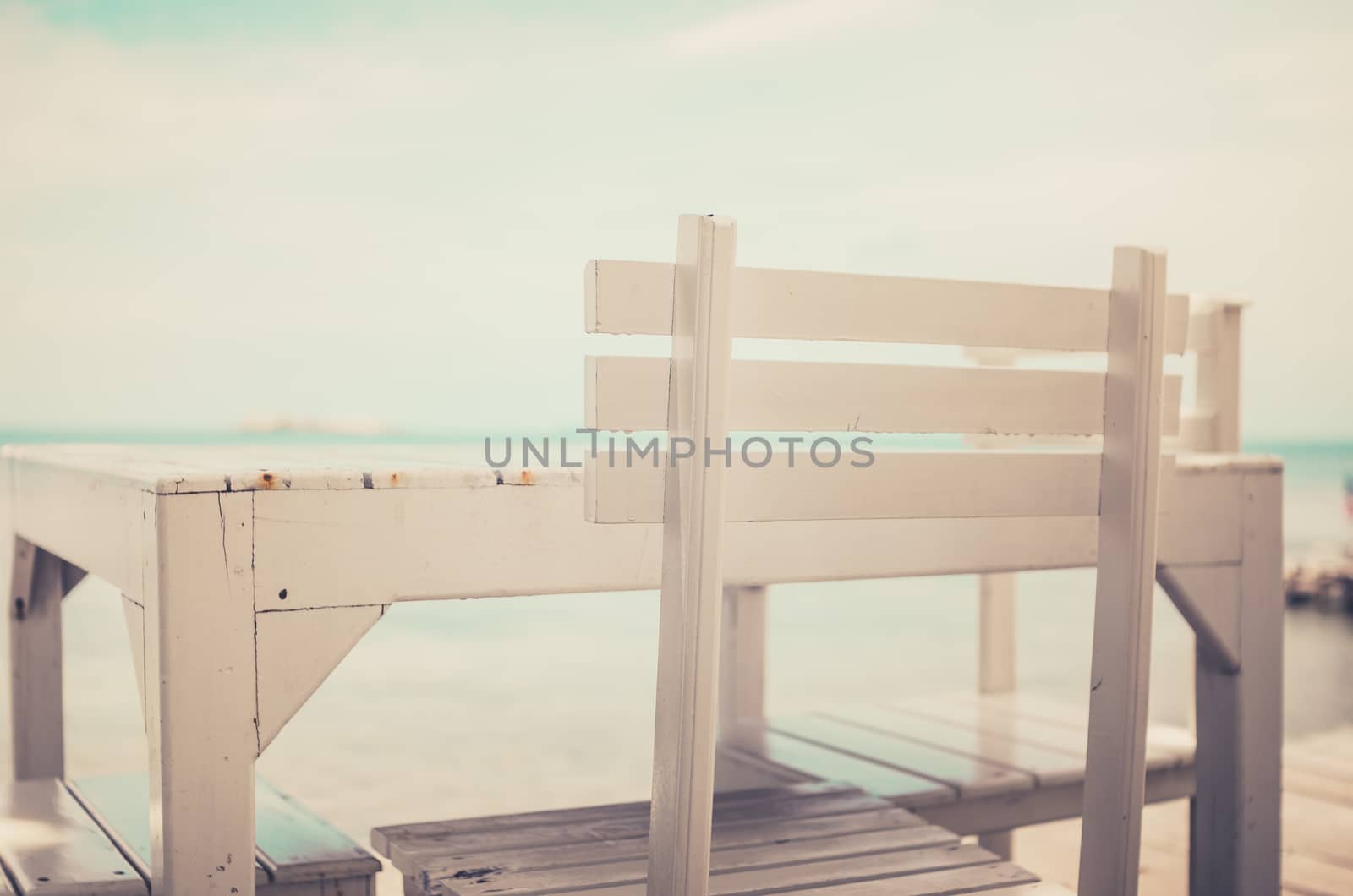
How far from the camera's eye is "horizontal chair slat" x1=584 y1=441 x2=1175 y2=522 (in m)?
0.98

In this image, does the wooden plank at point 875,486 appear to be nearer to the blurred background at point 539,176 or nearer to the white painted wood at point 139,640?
the white painted wood at point 139,640

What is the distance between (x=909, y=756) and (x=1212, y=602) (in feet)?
1.97

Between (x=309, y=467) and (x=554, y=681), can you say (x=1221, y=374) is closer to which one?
(x=309, y=467)

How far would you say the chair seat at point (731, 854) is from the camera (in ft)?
3.74

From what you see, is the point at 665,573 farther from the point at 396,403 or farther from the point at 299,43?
the point at 299,43

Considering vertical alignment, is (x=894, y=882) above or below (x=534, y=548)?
below

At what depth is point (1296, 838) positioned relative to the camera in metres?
2.35

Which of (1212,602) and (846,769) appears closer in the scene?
(1212,602)

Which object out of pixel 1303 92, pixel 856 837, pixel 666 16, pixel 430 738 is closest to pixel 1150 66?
pixel 1303 92

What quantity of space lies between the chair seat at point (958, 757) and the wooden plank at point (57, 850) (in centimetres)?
89

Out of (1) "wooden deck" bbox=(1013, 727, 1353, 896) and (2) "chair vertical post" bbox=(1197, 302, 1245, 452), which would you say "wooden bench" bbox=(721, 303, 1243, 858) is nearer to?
(2) "chair vertical post" bbox=(1197, 302, 1245, 452)

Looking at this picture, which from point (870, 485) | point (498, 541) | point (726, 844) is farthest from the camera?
point (726, 844)

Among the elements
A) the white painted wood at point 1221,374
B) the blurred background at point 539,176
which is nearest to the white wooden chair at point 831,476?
the white painted wood at point 1221,374

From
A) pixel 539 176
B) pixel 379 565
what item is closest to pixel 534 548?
pixel 379 565
